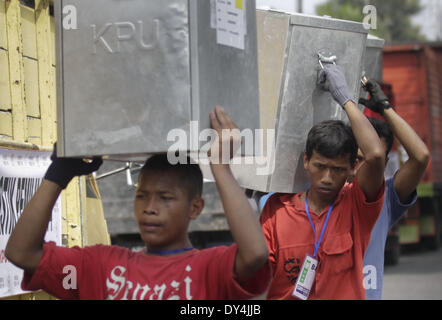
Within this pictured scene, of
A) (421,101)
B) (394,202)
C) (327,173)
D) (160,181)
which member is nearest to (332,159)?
(327,173)

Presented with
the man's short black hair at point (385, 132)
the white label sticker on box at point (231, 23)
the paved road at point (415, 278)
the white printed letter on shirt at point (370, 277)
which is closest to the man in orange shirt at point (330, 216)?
the white printed letter on shirt at point (370, 277)

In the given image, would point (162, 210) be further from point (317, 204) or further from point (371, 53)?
point (371, 53)

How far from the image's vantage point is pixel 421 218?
17.4m

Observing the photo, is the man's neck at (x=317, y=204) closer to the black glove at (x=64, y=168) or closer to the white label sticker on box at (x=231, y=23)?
the white label sticker on box at (x=231, y=23)

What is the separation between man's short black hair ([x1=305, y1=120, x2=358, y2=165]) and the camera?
333 cm

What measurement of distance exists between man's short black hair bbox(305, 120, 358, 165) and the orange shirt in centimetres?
16

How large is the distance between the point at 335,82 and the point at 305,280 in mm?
855

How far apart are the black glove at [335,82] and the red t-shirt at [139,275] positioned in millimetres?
1018

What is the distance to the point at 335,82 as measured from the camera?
132 inches

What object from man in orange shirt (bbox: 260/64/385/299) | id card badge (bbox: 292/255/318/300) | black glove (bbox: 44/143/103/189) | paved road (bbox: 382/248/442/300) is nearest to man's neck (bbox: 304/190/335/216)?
man in orange shirt (bbox: 260/64/385/299)

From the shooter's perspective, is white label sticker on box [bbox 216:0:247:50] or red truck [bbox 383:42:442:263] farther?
red truck [bbox 383:42:442:263]

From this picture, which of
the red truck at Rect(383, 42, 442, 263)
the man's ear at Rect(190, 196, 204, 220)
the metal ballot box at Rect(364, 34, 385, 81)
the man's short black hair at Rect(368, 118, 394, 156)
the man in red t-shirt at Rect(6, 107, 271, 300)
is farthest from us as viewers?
the red truck at Rect(383, 42, 442, 263)

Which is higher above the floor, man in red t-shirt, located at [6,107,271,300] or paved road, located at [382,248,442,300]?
man in red t-shirt, located at [6,107,271,300]

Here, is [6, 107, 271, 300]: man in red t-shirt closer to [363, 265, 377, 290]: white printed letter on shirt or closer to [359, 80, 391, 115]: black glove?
[363, 265, 377, 290]: white printed letter on shirt
